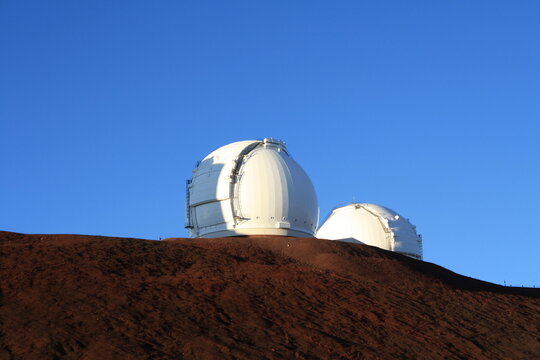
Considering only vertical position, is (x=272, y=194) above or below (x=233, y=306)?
above

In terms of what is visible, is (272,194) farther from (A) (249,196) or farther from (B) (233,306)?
(B) (233,306)

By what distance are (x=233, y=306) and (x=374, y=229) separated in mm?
22998

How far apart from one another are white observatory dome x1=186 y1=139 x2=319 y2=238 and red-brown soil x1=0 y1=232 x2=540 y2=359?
5.64 m

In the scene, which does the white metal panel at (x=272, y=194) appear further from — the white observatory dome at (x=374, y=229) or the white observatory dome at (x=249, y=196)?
the white observatory dome at (x=374, y=229)

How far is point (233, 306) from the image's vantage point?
1948 centimetres

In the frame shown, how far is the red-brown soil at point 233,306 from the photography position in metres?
16.3

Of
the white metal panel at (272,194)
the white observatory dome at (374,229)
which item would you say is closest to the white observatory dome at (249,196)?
the white metal panel at (272,194)

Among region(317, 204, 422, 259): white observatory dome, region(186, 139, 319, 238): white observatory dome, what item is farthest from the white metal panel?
region(317, 204, 422, 259): white observatory dome

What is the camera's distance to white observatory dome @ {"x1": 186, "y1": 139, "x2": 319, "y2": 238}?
33812 mm

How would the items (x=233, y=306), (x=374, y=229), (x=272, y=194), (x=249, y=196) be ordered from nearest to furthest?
(x=233, y=306) → (x=249, y=196) → (x=272, y=194) → (x=374, y=229)

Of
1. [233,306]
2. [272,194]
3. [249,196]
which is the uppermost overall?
[272,194]

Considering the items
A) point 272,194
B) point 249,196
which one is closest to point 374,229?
point 272,194

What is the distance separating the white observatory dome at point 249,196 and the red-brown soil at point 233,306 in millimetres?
5636

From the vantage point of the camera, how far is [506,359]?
67.4 ft
